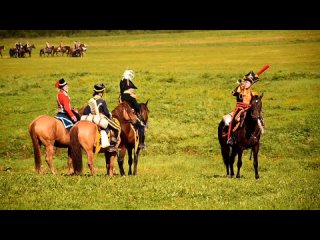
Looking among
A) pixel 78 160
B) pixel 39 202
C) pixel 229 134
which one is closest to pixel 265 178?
pixel 229 134

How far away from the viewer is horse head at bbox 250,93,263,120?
60.5ft

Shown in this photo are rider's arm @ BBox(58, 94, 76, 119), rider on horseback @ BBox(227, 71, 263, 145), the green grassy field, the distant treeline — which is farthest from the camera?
rider on horseback @ BBox(227, 71, 263, 145)

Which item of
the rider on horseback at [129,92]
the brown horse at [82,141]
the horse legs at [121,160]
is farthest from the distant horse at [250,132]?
the brown horse at [82,141]

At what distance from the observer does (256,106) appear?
731 inches

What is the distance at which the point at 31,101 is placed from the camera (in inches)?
1075

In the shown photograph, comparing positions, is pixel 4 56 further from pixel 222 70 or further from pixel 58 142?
pixel 222 70

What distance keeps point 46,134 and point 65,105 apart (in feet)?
3.29

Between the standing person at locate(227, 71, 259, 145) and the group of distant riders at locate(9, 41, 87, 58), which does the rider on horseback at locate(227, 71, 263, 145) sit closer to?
the standing person at locate(227, 71, 259, 145)

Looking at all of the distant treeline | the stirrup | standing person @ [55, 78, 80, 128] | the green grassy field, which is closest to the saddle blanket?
standing person @ [55, 78, 80, 128]

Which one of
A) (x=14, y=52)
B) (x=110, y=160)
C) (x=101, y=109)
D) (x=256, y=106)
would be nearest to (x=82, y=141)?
(x=101, y=109)


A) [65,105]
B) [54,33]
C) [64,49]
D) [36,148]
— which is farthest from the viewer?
[64,49]

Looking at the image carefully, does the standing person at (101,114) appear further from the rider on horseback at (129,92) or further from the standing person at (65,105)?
the rider on horseback at (129,92)

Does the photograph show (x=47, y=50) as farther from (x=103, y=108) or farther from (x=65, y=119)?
(x=103, y=108)

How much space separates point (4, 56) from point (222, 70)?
11393 millimetres
